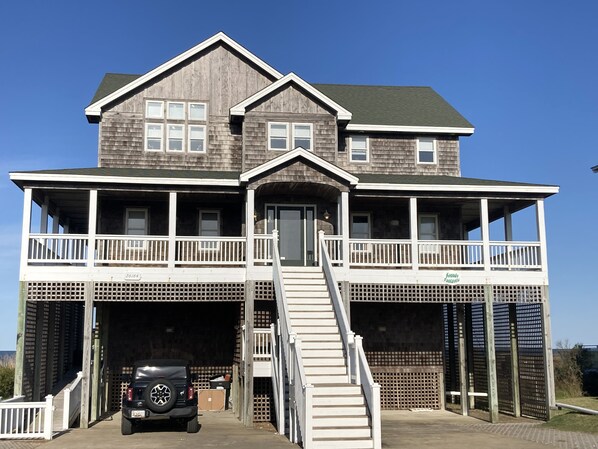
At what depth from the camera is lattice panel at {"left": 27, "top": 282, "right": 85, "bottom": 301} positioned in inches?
750

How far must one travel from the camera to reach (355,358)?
1557 centimetres

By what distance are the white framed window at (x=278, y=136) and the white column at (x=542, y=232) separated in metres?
8.23

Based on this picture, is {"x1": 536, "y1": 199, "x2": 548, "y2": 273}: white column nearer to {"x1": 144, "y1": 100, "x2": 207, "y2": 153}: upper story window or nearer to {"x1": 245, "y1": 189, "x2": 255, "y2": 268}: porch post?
{"x1": 245, "y1": 189, "x2": 255, "y2": 268}: porch post

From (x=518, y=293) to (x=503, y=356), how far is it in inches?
118

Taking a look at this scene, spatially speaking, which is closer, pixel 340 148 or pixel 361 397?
pixel 361 397

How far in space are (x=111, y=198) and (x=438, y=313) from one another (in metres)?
11.7

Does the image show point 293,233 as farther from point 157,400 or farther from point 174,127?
point 157,400

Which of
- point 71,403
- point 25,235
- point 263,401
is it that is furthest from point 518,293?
point 25,235

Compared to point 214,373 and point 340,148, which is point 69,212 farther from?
point 340,148

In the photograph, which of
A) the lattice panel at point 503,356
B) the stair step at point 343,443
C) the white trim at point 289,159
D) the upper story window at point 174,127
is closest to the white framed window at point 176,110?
the upper story window at point 174,127

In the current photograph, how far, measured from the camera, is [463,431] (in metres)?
17.1

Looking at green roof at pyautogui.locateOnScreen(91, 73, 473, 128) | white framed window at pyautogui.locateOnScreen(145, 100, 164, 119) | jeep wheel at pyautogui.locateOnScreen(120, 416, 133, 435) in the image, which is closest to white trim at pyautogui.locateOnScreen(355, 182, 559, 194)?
green roof at pyautogui.locateOnScreen(91, 73, 473, 128)

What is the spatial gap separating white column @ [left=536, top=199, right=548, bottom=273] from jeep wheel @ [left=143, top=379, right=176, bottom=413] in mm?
11796

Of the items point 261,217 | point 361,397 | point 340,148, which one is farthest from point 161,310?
point 361,397
